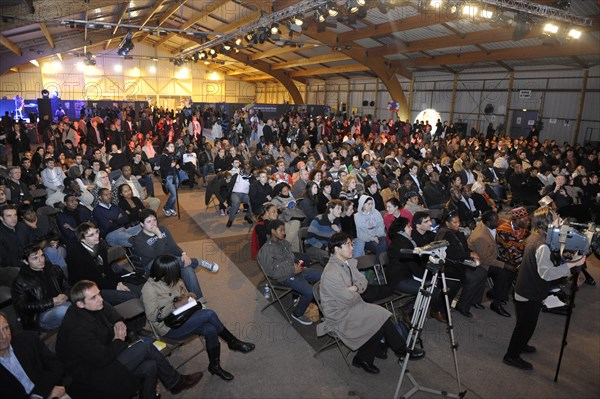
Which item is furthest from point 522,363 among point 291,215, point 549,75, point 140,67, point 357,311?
point 140,67

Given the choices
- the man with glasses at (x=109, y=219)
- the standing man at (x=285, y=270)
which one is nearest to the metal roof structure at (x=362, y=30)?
the man with glasses at (x=109, y=219)

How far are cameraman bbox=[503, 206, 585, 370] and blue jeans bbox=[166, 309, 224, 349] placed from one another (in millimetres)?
3113

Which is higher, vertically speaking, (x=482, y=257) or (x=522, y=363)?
(x=482, y=257)

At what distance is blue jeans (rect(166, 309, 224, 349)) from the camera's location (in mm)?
3791

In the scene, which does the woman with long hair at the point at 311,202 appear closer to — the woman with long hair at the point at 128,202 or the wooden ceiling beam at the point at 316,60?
the woman with long hair at the point at 128,202

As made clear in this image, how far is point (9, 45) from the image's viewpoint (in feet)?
54.5

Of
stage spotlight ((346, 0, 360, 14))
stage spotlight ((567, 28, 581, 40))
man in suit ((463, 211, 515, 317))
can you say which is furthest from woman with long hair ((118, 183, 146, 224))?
stage spotlight ((567, 28, 581, 40))

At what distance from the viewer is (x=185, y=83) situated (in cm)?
3794

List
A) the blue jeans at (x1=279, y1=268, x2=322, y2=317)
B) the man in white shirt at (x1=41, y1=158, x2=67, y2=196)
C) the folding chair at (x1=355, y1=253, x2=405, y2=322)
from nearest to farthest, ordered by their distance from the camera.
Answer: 1. the folding chair at (x1=355, y1=253, x2=405, y2=322)
2. the blue jeans at (x1=279, y1=268, x2=322, y2=317)
3. the man in white shirt at (x1=41, y1=158, x2=67, y2=196)

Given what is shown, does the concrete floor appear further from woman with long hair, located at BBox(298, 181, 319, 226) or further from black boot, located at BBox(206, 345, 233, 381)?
woman with long hair, located at BBox(298, 181, 319, 226)

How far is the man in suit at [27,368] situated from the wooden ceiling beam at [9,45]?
1681 cm

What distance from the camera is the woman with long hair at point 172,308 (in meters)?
3.72

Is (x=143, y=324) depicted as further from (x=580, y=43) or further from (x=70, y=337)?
(x=580, y=43)

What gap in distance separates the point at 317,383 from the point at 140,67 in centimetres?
3759
